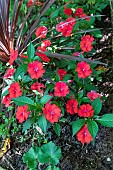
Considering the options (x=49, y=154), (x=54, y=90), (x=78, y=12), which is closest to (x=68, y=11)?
(x=78, y=12)

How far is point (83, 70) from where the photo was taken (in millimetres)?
1805

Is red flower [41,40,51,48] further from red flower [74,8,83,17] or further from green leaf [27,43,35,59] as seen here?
red flower [74,8,83,17]

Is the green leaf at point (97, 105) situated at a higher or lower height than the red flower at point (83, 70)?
lower

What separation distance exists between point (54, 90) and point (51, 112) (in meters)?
0.15

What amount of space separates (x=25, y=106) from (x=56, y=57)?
1.25 feet

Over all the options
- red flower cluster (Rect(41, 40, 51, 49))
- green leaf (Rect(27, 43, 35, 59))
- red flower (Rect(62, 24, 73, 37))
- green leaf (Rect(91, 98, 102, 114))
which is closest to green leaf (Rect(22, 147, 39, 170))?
green leaf (Rect(91, 98, 102, 114))

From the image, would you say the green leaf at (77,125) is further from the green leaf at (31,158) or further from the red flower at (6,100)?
the red flower at (6,100)

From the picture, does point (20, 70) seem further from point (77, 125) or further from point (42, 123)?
point (77, 125)

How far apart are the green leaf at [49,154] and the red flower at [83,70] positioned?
41cm

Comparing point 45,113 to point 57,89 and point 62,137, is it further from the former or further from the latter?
point 62,137

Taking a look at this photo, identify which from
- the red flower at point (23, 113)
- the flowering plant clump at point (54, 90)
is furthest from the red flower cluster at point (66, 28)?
the red flower at point (23, 113)

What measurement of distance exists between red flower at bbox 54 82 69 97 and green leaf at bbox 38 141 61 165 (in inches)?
10.7

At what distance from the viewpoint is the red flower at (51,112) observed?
1.66m

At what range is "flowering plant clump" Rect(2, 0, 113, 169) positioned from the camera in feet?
5.54
